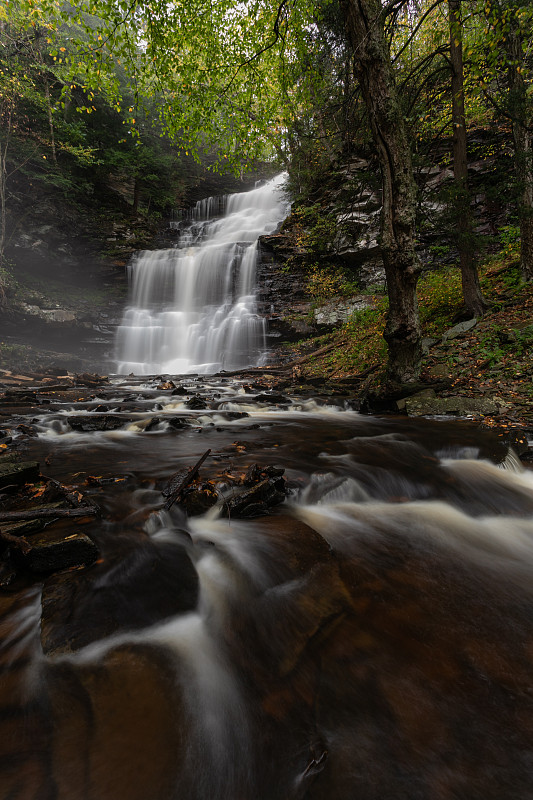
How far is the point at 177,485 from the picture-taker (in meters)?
2.80

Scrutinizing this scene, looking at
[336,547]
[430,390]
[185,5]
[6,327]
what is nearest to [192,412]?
[430,390]

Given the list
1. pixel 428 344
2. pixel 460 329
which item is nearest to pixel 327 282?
pixel 428 344

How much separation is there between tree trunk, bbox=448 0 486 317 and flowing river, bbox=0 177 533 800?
5743 millimetres

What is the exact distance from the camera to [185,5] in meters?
7.02

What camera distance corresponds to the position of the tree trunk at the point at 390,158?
5105 mm

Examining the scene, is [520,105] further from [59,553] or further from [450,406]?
[59,553]

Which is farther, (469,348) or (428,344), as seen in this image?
(428,344)

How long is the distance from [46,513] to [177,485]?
93 cm

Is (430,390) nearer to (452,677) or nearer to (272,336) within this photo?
(452,677)

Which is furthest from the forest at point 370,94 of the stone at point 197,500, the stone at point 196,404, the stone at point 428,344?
the stone at point 197,500

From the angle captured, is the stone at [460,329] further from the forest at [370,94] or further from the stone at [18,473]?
the stone at [18,473]

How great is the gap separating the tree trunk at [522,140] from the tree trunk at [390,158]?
3133 millimetres

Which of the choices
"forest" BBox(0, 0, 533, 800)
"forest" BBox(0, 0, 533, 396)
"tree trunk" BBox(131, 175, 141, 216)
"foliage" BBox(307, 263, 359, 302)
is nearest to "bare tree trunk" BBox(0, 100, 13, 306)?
"forest" BBox(0, 0, 533, 396)

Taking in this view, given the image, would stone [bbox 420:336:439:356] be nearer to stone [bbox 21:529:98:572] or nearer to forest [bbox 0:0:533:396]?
forest [bbox 0:0:533:396]
